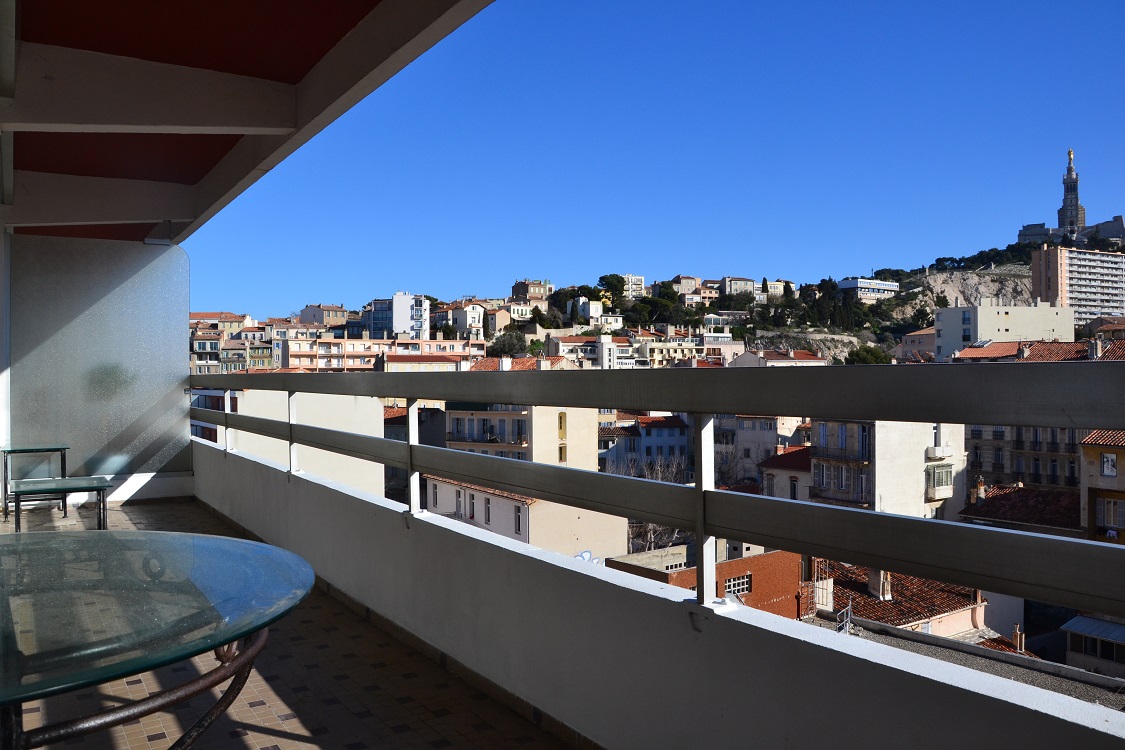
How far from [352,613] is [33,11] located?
9.66 ft

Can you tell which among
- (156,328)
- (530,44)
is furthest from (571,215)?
(156,328)

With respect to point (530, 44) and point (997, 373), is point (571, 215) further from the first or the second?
point (997, 373)

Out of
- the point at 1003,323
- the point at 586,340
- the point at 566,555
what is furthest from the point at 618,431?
the point at 586,340

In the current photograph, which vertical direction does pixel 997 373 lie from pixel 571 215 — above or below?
below

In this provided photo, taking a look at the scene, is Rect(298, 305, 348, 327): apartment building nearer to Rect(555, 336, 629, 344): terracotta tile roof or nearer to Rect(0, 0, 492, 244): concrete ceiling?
Rect(555, 336, 629, 344): terracotta tile roof

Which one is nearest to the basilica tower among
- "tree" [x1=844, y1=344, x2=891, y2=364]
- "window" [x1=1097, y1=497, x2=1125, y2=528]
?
"tree" [x1=844, y1=344, x2=891, y2=364]

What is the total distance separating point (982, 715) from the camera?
138cm

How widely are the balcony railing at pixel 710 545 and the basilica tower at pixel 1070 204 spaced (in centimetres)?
4203

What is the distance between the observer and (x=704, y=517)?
6.40 feet

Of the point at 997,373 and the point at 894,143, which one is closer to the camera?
the point at 997,373

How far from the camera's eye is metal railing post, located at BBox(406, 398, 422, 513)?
3.36m

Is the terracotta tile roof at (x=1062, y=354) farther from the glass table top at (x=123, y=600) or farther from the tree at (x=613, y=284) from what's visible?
the tree at (x=613, y=284)

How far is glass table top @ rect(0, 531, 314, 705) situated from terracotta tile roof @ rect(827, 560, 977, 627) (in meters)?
1.30

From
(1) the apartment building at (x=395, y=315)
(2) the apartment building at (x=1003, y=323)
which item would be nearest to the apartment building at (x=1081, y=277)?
(2) the apartment building at (x=1003, y=323)
